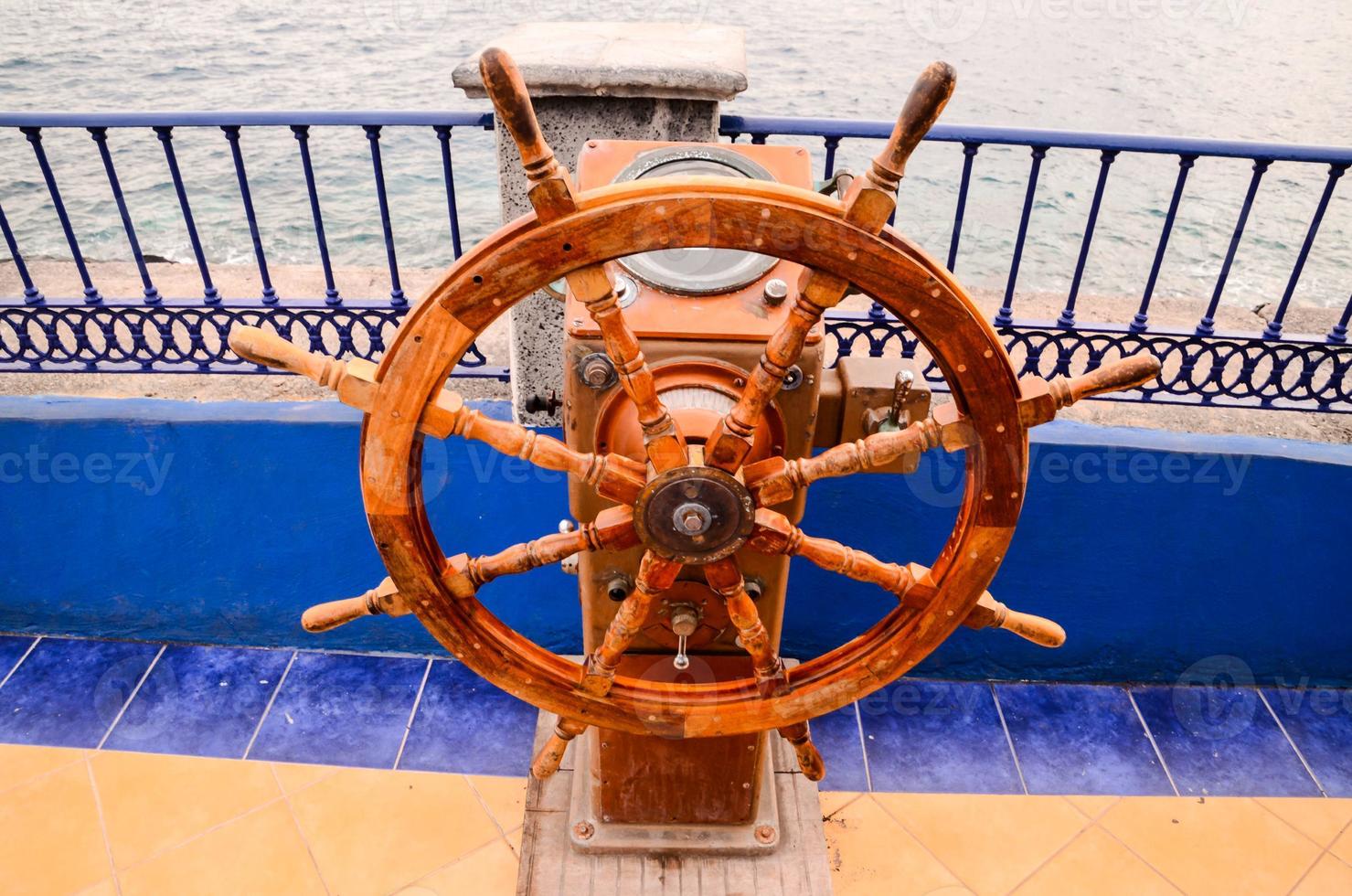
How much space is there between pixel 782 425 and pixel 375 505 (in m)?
0.50

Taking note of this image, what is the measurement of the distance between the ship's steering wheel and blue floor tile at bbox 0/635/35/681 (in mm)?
1768

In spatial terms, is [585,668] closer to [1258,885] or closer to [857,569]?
[857,569]

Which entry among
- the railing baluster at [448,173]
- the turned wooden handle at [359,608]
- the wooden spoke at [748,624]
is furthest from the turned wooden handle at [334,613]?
the railing baluster at [448,173]

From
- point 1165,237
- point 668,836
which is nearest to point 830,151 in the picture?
point 1165,237

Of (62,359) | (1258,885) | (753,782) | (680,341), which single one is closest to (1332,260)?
(1258,885)

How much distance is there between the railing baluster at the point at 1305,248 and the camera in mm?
1731

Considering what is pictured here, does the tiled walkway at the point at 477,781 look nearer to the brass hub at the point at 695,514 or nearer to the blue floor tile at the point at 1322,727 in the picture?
the blue floor tile at the point at 1322,727

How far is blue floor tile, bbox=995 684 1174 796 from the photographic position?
207cm

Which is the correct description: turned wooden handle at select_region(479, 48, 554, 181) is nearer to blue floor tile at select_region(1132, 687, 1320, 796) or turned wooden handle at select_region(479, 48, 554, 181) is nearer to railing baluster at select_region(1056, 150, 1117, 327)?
railing baluster at select_region(1056, 150, 1117, 327)

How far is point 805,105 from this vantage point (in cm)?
690

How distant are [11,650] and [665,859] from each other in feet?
6.10

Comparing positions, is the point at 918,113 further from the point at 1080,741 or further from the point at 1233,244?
the point at 1080,741

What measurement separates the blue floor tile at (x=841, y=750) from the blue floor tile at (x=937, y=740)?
0.03 meters

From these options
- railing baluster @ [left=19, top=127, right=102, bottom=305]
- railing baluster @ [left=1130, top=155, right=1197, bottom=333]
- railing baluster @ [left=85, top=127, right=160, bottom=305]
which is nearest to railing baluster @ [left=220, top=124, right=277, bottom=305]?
railing baluster @ [left=85, top=127, right=160, bottom=305]
